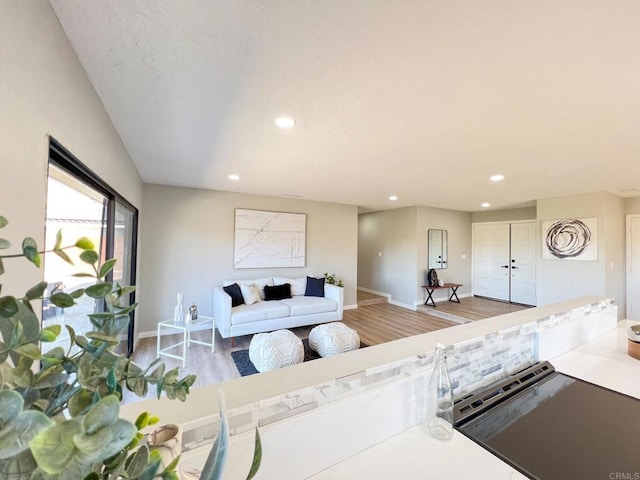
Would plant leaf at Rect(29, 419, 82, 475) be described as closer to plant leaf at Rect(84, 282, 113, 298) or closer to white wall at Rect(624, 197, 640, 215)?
plant leaf at Rect(84, 282, 113, 298)

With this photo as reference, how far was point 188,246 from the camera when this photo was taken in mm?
4324

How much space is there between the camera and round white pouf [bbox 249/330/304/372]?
2607mm

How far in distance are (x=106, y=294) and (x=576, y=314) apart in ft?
7.26

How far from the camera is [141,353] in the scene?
341 cm

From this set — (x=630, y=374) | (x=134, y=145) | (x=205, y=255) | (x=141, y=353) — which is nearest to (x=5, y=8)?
(x=134, y=145)

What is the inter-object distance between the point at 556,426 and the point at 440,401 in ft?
1.32

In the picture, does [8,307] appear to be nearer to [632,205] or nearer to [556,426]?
[556,426]

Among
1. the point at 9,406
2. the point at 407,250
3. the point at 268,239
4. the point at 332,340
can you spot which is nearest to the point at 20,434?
the point at 9,406

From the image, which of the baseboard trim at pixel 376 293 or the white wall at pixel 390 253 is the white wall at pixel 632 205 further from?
the baseboard trim at pixel 376 293

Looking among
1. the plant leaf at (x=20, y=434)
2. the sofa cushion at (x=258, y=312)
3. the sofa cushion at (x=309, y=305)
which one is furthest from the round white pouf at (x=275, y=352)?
the plant leaf at (x=20, y=434)

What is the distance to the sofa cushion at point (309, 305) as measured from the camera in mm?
4109

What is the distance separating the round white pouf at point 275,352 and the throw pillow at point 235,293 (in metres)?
1.15

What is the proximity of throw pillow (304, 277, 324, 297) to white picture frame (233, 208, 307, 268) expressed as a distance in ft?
1.69

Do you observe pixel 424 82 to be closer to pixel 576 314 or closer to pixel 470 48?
pixel 470 48
